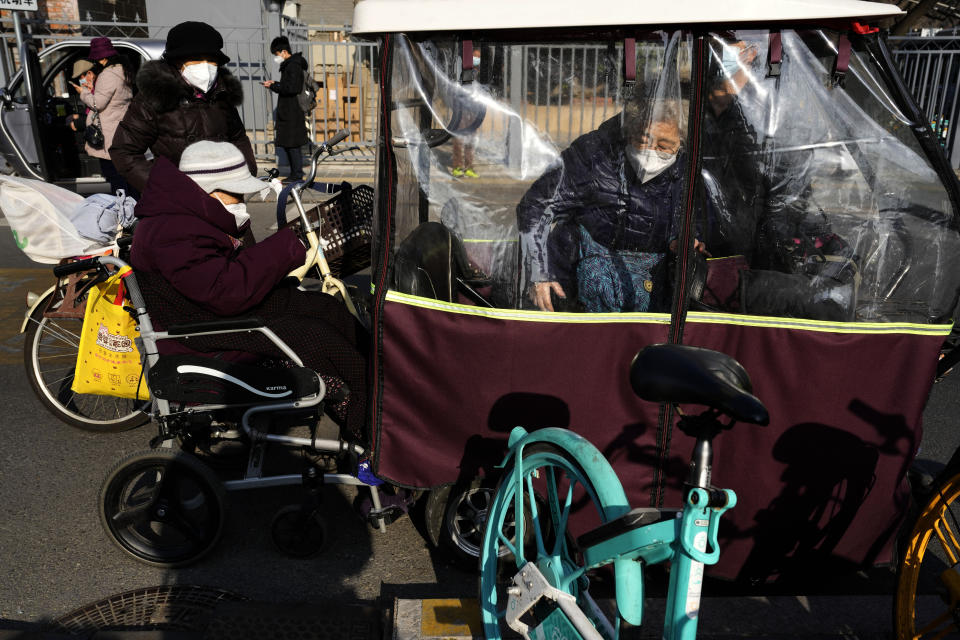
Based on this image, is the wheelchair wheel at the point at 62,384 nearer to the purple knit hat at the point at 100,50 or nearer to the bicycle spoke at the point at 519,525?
the bicycle spoke at the point at 519,525

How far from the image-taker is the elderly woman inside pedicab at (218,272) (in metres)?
3.22

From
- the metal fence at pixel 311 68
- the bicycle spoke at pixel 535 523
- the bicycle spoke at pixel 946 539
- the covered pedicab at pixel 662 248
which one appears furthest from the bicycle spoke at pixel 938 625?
the metal fence at pixel 311 68

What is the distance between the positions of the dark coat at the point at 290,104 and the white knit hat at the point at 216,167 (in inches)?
332

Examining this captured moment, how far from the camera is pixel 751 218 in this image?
2900 millimetres

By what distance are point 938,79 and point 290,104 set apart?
10.3 meters

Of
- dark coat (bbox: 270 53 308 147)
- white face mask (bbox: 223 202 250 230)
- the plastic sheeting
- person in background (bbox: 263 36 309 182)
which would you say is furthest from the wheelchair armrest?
dark coat (bbox: 270 53 308 147)

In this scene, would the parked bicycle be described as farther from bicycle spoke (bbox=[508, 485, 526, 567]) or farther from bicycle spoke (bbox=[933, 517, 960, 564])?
bicycle spoke (bbox=[508, 485, 526, 567])

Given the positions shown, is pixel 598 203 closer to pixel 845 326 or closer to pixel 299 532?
pixel 845 326

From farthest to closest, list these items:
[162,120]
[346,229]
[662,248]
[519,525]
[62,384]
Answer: [162,120]
[62,384]
[346,229]
[662,248]
[519,525]

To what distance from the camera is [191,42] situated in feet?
16.4

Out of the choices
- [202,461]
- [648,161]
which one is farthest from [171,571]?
[648,161]

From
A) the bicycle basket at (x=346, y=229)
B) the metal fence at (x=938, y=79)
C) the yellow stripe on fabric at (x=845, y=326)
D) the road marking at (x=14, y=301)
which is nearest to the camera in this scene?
the yellow stripe on fabric at (x=845, y=326)

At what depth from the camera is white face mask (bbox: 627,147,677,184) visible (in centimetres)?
284

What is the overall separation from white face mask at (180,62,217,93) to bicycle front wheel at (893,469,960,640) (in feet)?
14.8
